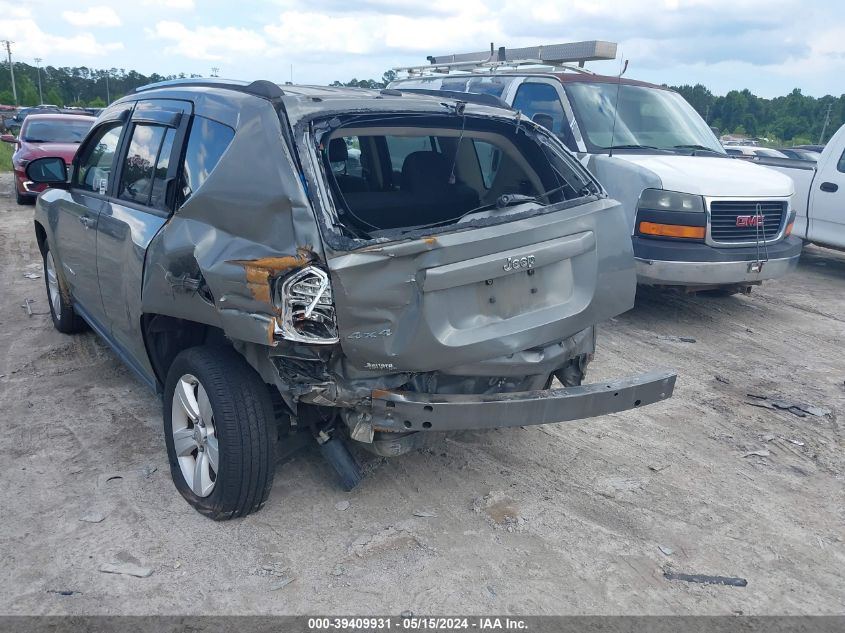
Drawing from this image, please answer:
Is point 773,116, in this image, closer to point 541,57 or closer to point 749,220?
point 541,57

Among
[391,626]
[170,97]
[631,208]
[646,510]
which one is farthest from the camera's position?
[631,208]

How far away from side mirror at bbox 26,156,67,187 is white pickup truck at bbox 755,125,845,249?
26.4 feet

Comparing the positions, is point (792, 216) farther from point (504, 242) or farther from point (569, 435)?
point (504, 242)

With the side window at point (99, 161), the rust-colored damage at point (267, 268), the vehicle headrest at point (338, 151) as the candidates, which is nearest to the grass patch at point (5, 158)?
the side window at point (99, 161)

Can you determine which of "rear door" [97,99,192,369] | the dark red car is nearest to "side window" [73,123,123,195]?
"rear door" [97,99,192,369]

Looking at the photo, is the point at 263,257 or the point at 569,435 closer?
the point at 263,257

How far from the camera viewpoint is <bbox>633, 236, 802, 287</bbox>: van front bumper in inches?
249

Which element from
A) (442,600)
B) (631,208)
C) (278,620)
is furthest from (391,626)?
(631,208)

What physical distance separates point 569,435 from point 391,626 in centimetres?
200

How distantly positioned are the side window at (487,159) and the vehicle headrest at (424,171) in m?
0.20

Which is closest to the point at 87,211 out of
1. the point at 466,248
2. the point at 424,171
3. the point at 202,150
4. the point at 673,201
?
the point at 202,150

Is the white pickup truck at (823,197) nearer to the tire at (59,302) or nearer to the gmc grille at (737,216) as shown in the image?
the gmc grille at (737,216)

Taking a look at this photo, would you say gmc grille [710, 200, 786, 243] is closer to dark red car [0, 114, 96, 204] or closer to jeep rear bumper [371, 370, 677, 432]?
jeep rear bumper [371, 370, 677, 432]

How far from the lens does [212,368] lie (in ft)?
10.8
